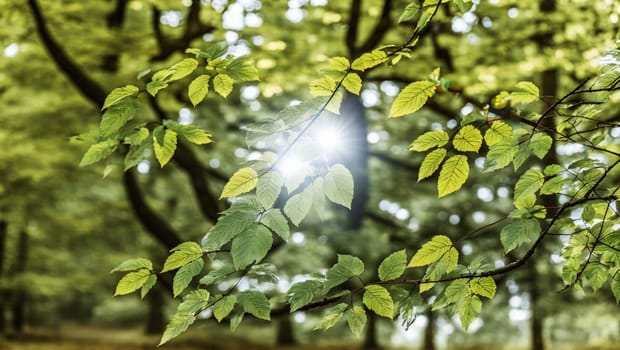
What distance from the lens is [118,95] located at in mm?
1237

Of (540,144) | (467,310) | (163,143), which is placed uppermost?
(163,143)

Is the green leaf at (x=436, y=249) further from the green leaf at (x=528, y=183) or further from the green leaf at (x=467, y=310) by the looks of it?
the green leaf at (x=528, y=183)

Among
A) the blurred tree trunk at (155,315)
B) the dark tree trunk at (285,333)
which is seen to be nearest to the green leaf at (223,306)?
the dark tree trunk at (285,333)

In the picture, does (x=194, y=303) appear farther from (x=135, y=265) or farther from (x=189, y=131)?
(x=189, y=131)

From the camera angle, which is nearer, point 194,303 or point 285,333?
point 194,303

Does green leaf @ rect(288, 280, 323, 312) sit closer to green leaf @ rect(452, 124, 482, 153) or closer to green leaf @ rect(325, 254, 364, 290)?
green leaf @ rect(325, 254, 364, 290)

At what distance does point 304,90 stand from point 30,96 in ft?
17.8

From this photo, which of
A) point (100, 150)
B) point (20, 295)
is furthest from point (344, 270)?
point (20, 295)

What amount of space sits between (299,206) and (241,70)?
0.38m

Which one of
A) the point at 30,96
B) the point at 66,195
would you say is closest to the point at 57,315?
the point at 66,195

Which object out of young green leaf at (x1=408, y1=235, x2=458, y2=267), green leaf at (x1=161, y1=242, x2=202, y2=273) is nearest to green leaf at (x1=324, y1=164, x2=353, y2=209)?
young green leaf at (x1=408, y1=235, x2=458, y2=267)

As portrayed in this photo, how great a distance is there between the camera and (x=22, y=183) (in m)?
10.5

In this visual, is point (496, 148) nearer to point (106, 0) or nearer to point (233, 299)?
point (233, 299)

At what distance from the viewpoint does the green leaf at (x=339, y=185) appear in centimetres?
119
